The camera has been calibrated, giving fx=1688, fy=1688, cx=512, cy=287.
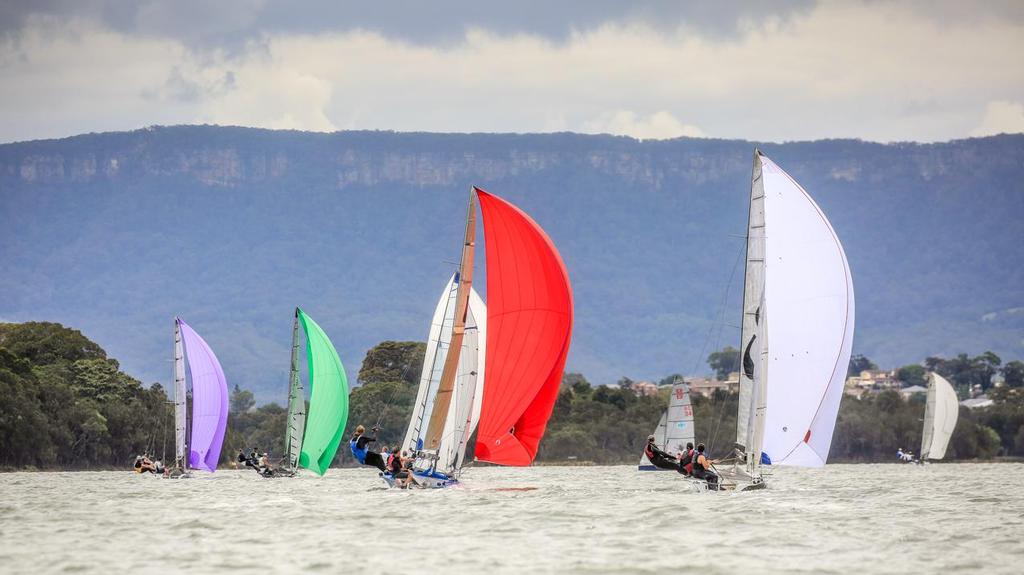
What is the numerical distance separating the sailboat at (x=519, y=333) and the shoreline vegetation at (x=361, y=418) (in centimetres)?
3022

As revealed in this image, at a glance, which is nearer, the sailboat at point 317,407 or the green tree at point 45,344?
the sailboat at point 317,407

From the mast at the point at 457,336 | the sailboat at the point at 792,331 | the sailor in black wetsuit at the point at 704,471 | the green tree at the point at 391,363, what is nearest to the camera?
the mast at the point at 457,336

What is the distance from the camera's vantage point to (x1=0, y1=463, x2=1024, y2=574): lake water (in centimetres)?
2898

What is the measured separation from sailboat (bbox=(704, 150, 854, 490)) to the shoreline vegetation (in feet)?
94.1

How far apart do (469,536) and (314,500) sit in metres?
15.1

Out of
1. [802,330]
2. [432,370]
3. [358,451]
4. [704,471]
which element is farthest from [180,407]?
[802,330]

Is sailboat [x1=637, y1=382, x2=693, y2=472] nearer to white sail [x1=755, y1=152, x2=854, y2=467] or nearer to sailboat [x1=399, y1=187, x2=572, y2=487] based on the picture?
white sail [x1=755, y1=152, x2=854, y2=467]

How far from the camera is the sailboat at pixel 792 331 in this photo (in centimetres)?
4441

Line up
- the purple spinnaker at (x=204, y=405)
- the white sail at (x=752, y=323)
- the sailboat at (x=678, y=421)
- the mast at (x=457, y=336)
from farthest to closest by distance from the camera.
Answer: the sailboat at (x=678, y=421), the purple spinnaker at (x=204, y=405), the white sail at (x=752, y=323), the mast at (x=457, y=336)

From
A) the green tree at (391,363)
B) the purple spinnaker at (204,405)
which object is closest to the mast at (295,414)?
the purple spinnaker at (204,405)

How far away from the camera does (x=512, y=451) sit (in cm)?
4128

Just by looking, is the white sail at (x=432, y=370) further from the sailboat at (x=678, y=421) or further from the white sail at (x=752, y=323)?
the sailboat at (x=678, y=421)

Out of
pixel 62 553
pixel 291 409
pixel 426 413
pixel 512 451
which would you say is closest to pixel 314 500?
pixel 426 413

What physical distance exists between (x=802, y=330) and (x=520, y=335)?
26.2 ft
